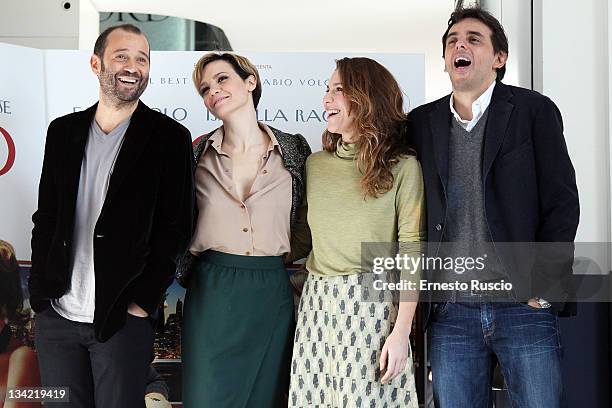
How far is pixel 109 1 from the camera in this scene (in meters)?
6.93

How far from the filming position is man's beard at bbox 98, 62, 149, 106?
2.81 meters

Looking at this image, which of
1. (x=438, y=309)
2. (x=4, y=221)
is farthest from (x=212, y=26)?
(x=438, y=309)

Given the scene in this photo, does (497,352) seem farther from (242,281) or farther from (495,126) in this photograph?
(242,281)

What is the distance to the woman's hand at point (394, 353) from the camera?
2.55 meters

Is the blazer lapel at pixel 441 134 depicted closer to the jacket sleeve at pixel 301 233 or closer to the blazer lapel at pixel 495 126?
the blazer lapel at pixel 495 126

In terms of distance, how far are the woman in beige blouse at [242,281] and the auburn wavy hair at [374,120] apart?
0.29m

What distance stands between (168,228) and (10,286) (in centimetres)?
107

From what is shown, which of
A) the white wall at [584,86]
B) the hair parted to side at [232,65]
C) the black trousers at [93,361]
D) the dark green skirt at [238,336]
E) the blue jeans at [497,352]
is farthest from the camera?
the white wall at [584,86]

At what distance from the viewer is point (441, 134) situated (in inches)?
105

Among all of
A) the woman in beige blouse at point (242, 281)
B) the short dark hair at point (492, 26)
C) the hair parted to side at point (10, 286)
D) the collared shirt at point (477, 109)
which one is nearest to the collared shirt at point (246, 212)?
the woman in beige blouse at point (242, 281)

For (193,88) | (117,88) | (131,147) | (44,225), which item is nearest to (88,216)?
(44,225)

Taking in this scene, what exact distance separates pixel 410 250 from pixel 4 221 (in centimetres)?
175

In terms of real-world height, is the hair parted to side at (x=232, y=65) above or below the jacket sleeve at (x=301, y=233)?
above

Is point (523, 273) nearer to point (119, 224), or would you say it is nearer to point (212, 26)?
point (119, 224)
